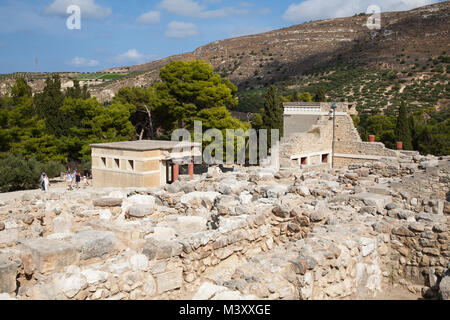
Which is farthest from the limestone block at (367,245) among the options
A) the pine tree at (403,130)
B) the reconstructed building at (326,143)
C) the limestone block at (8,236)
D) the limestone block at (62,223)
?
the pine tree at (403,130)

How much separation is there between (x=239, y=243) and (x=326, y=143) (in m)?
14.1

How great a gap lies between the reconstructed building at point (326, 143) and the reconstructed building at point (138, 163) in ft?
17.1

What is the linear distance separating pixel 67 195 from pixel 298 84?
55.9 metres

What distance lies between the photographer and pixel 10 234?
6.60m

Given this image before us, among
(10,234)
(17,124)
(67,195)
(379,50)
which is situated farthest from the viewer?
(379,50)

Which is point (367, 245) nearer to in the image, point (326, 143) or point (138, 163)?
point (138, 163)

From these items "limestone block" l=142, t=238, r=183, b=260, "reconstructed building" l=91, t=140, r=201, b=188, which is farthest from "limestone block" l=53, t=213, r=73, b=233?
"reconstructed building" l=91, t=140, r=201, b=188

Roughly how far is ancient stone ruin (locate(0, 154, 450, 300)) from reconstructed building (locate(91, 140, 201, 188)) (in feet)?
25.6

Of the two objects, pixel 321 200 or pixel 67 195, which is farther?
pixel 67 195

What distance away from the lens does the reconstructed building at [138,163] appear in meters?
17.6

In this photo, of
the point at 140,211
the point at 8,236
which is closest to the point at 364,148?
the point at 140,211

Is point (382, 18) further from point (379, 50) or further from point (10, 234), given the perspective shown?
point (10, 234)

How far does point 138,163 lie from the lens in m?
17.6
